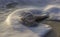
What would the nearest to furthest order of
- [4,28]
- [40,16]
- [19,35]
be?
[19,35] < [4,28] < [40,16]

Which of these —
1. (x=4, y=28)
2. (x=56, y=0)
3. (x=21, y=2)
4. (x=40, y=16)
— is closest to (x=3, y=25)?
(x=4, y=28)

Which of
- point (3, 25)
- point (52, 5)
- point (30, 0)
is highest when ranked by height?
point (30, 0)

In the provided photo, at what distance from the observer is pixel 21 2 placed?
5.93 ft

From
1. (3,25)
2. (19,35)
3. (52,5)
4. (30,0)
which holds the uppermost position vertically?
(30,0)

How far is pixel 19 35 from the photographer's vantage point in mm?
1267

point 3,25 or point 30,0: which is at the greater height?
point 30,0

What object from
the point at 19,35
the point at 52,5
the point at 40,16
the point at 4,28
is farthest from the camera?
the point at 52,5

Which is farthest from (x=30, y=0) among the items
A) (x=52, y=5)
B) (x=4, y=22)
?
(x=4, y=22)

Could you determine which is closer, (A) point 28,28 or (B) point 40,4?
(A) point 28,28

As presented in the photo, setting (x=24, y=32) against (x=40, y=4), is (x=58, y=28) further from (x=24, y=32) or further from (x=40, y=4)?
(x=40, y=4)

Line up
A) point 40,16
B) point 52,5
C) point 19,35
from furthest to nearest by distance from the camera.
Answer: point 52,5 < point 40,16 < point 19,35

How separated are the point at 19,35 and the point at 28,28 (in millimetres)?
105

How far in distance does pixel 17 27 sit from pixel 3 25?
0.13 m

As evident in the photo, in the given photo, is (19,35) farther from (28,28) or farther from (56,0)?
(56,0)
